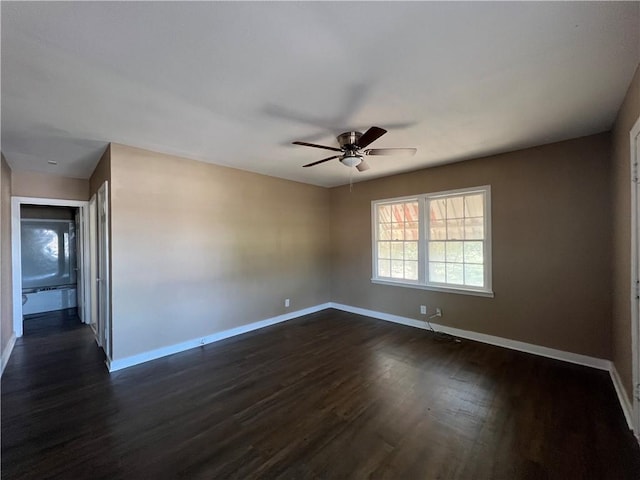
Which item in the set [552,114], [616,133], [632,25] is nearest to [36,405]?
[632,25]

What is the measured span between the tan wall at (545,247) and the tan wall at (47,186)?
5.82 meters

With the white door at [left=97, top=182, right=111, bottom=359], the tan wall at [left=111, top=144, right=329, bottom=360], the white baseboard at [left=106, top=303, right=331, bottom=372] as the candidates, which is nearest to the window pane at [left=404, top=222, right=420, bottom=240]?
the tan wall at [left=111, top=144, right=329, bottom=360]

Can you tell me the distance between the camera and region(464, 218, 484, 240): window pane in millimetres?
3920

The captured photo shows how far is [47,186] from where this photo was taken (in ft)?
14.3

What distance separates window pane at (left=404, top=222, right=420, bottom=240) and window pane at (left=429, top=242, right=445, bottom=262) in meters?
0.30

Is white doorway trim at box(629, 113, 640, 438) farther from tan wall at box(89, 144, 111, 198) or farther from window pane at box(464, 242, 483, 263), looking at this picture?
tan wall at box(89, 144, 111, 198)

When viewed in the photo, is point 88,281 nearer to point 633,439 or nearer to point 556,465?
point 556,465

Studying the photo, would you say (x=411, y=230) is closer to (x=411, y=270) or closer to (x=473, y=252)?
(x=411, y=270)

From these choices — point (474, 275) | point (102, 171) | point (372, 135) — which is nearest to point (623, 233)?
point (474, 275)

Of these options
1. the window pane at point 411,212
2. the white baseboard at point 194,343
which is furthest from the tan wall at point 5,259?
the window pane at point 411,212

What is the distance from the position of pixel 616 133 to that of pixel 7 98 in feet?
17.6

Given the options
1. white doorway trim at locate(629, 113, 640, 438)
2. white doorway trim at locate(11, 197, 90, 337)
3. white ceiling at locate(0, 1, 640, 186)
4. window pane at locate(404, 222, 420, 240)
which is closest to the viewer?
white ceiling at locate(0, 1, 640, 186)

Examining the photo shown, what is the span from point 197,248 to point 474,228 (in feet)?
13.3

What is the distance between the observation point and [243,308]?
4.43 meters
